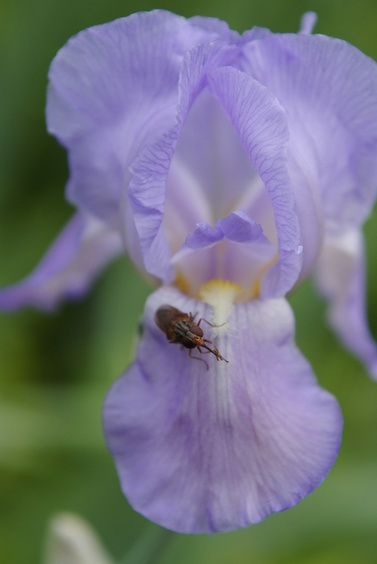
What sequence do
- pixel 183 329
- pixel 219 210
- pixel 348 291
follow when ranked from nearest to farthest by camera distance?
pixel 183 329
pixel 219 210
pixel 348 291

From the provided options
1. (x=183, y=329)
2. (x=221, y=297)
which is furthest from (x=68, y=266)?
(x=183, y=329)

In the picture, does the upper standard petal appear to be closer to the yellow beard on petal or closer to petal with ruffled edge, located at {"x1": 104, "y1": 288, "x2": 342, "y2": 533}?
the yellow beard on petal

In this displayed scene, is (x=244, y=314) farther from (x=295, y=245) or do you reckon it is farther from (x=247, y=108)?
(x=247, y=108)

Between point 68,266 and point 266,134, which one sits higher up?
point 266,134

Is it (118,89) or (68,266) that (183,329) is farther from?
(68,266)

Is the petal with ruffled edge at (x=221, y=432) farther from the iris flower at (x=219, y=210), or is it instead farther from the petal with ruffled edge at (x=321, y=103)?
the petal with ruffled edge at (x=321, y=103)

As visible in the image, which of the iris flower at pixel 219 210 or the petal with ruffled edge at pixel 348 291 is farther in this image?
the petal with ruffled edge at pixel 348 291

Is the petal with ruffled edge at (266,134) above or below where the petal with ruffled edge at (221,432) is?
above

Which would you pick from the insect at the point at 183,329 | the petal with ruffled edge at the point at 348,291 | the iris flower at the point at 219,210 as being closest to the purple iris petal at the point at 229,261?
the iris flower at the point at 219,210
